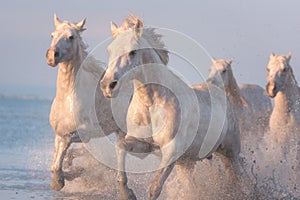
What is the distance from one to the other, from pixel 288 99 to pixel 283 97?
0.08m

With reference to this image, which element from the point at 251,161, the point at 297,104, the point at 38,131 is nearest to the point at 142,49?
the point at 251,161

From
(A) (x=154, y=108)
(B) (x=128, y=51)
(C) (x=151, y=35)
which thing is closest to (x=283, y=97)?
(C) (x=151, y=35)

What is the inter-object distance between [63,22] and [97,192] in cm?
237

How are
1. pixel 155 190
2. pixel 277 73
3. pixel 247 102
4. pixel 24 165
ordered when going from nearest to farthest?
1. pixel 155 190
2. pixel 277 73
3. pixel 247 102
4. pixel 24 165

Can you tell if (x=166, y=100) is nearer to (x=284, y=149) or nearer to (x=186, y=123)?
(x=186, y=123)

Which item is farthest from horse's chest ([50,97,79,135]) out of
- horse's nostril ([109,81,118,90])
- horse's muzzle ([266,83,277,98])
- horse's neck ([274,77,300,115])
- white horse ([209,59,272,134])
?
horse's neck ([274,77,300,115])

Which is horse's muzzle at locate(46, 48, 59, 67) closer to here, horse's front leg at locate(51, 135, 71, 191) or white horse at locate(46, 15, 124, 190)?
white horse at locate(46, 15, 124, 190)

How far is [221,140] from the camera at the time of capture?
934 centimetres

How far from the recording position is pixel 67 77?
31.6ft

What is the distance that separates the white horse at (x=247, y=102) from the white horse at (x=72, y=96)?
2628 millimetres

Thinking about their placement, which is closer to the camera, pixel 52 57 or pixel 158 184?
pixel 158 184

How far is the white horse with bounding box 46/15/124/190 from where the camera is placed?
9359 millimetres

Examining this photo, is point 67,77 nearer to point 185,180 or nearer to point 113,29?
point 113,29

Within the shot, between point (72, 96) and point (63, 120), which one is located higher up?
point (72, 96)
